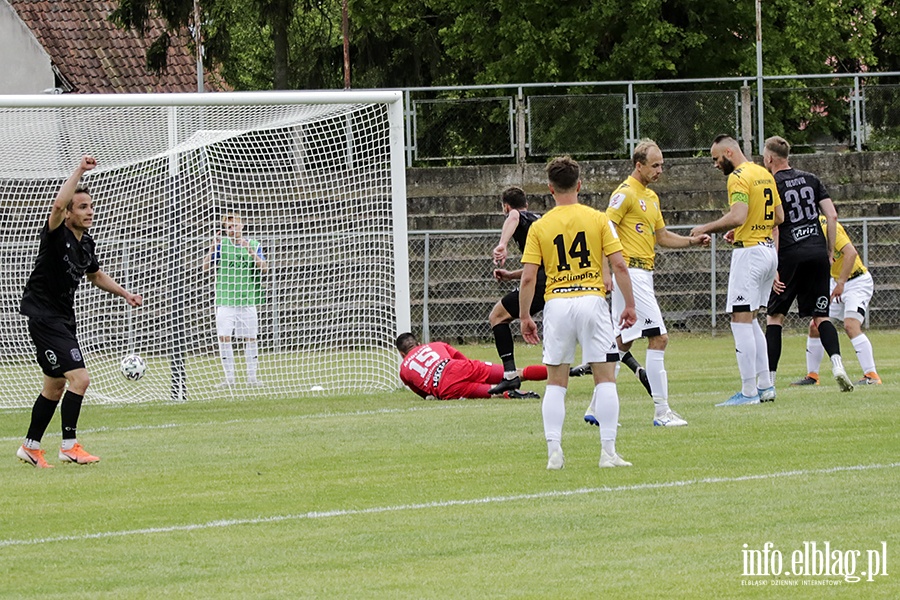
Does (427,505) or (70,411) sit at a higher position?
(70,411)

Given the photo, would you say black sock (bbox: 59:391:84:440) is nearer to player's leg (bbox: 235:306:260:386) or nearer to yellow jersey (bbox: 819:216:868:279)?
player's leg (bbox: 235:306:260:386)

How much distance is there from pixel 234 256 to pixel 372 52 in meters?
18.8

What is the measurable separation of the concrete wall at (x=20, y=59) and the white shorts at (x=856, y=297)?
27979 millimetres

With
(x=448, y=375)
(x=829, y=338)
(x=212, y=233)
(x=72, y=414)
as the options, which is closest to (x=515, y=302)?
(x=448, y=375)

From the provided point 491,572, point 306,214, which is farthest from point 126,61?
point 491,572

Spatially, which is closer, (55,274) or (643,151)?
(55,274)

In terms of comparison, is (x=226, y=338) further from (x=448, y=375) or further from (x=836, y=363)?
(x=836, y=363)

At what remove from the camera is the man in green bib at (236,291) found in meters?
17.7

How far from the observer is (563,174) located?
9.59 metres

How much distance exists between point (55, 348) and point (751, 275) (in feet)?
19.6

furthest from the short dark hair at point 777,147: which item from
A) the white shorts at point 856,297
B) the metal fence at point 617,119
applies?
the metal fence at point 617,119

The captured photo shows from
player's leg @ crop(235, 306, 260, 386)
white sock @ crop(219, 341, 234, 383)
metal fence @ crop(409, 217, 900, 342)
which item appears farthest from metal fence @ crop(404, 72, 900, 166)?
white sock @ crop(219, 341, 234, 383)

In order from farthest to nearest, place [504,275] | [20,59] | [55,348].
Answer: [20,59]
[504,275]
[55,348]

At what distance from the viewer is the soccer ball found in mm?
16688
